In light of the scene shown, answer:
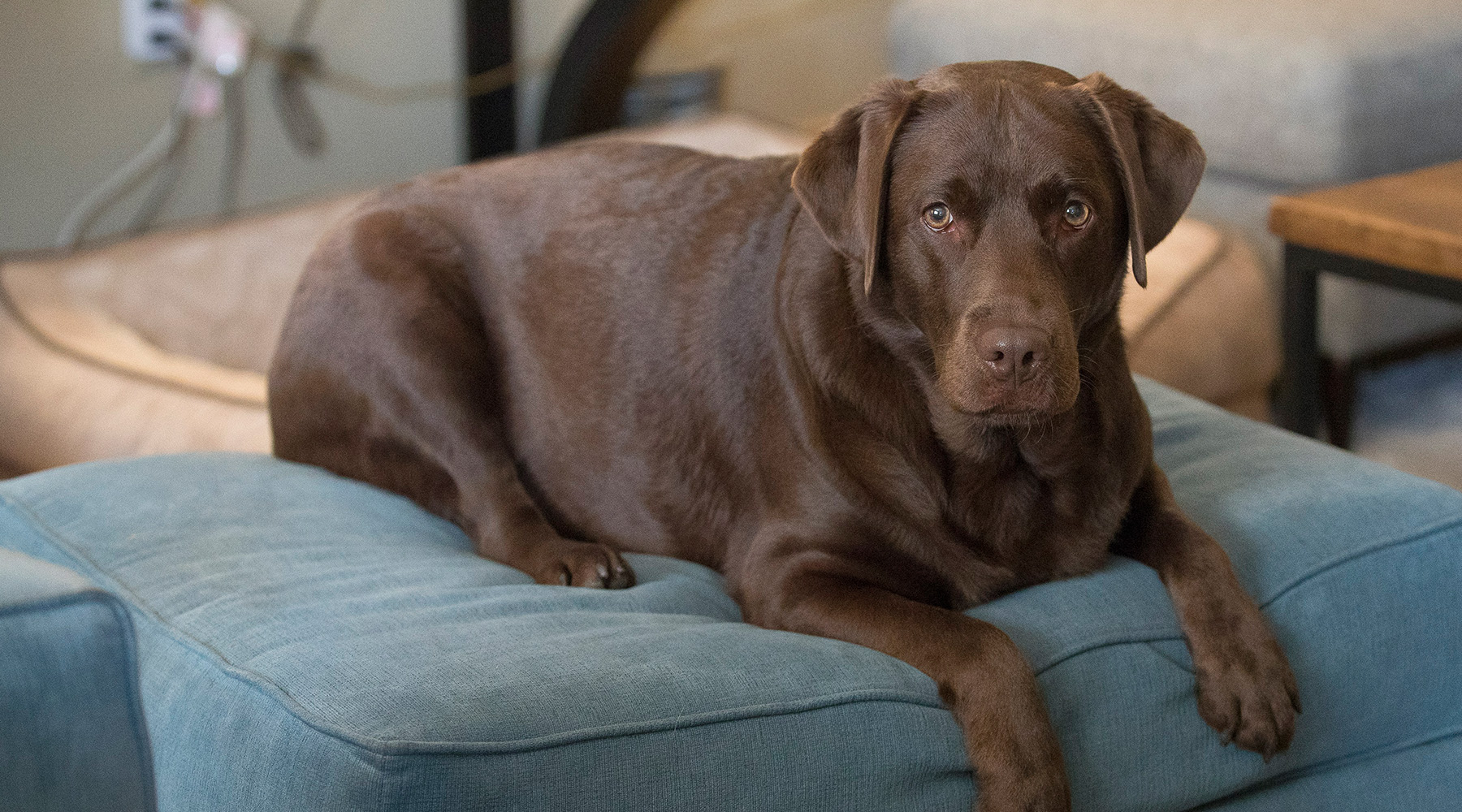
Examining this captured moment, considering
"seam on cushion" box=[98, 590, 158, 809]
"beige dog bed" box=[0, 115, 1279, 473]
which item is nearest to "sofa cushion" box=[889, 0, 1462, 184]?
"beige dog bed" box=[0, 115, 1279, 473]

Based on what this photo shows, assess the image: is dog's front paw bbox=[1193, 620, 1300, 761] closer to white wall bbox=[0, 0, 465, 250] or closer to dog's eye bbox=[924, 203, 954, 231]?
dog's eye bbox=[924, 203, 954, 231]

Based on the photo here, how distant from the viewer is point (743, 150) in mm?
3516

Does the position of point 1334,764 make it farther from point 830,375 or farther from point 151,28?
point 151,28

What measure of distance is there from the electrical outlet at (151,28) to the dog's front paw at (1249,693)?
10.5 feet

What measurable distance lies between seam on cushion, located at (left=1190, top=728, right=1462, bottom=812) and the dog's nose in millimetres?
532

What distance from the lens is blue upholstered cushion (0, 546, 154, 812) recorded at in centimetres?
91

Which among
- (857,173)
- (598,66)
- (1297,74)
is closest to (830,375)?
(857,173)

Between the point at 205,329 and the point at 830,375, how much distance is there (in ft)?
6.81

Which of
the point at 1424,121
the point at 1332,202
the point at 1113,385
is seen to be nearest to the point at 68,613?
the point at 1113,385

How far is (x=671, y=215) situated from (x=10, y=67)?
239 cm

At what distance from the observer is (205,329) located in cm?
318

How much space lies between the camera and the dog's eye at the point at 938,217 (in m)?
1.44

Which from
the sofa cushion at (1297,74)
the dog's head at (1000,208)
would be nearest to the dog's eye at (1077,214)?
the dog's head at (1000,208)

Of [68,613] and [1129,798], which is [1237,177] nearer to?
[1129,798]
